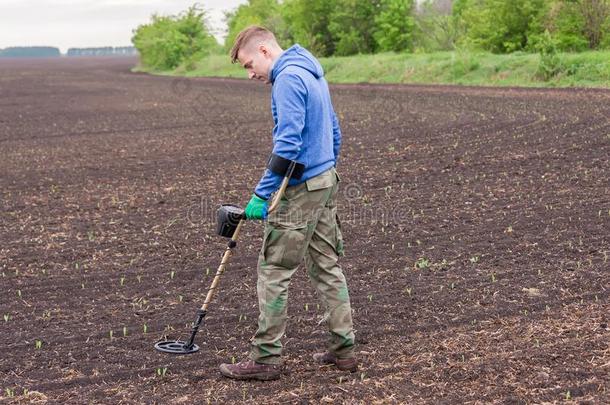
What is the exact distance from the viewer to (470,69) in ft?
108

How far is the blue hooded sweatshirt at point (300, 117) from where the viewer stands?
4766mm

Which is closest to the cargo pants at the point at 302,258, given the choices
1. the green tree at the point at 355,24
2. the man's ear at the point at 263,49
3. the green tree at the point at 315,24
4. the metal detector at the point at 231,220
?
the metal detector at the point at 231,220

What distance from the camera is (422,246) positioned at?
8312 mm

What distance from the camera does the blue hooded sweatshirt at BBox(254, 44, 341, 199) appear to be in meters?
4.77

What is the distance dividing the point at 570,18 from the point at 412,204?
26.5 meters

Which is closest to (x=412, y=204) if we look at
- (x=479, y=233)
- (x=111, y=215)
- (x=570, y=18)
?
(x=479, y=233)

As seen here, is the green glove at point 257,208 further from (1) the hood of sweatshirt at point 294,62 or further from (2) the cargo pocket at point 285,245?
(1) the hood of sweatshirt at point 294,62

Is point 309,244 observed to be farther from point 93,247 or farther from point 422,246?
point 93,247

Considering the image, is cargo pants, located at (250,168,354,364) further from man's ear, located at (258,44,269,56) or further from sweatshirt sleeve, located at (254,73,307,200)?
man's ear, located at (258,44,269,56)

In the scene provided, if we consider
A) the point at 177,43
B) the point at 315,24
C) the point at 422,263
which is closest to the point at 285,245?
the point at 422,263

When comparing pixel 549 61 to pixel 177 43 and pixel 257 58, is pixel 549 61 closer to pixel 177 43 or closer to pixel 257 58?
pixel 257 58

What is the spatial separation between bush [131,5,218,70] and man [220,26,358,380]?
2750 inches

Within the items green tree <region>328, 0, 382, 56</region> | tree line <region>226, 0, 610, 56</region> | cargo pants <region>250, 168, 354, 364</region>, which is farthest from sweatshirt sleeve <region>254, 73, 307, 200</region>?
green tree <region>328, 0, 382, 56</region>

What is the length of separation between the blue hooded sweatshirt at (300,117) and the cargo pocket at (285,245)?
0.81 ft
